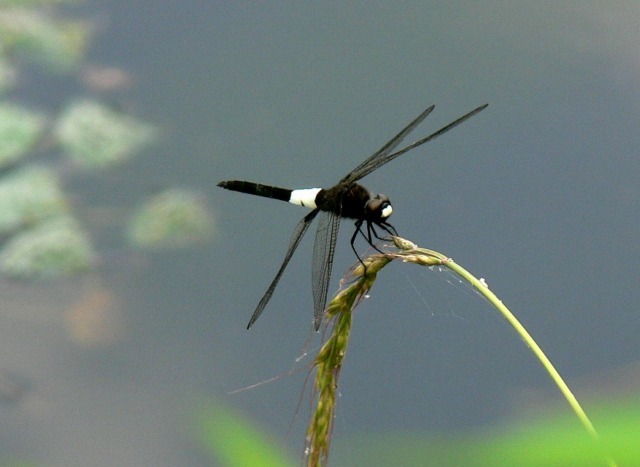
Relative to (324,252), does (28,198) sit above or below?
above

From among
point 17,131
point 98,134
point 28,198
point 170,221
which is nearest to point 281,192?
point 170,221

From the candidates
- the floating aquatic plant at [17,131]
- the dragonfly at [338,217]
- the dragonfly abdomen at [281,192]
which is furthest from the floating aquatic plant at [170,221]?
the dragonfly at [338,217]

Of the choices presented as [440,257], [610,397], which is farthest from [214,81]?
[610,397]

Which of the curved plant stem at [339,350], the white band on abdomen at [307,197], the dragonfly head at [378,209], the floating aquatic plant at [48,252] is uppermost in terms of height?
the floating aquatic plant at [48,252]

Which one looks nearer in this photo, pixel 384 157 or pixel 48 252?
pixel 384 157

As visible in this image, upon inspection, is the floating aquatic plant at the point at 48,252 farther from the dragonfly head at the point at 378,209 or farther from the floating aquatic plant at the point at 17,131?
the dragonfly head at the point at 378,209

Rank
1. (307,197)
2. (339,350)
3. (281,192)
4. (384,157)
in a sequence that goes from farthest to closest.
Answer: (281,192)
(307,197)
(384,157)
(339,350)

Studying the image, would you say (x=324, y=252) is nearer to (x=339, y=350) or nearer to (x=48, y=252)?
(x=339, y=350)
